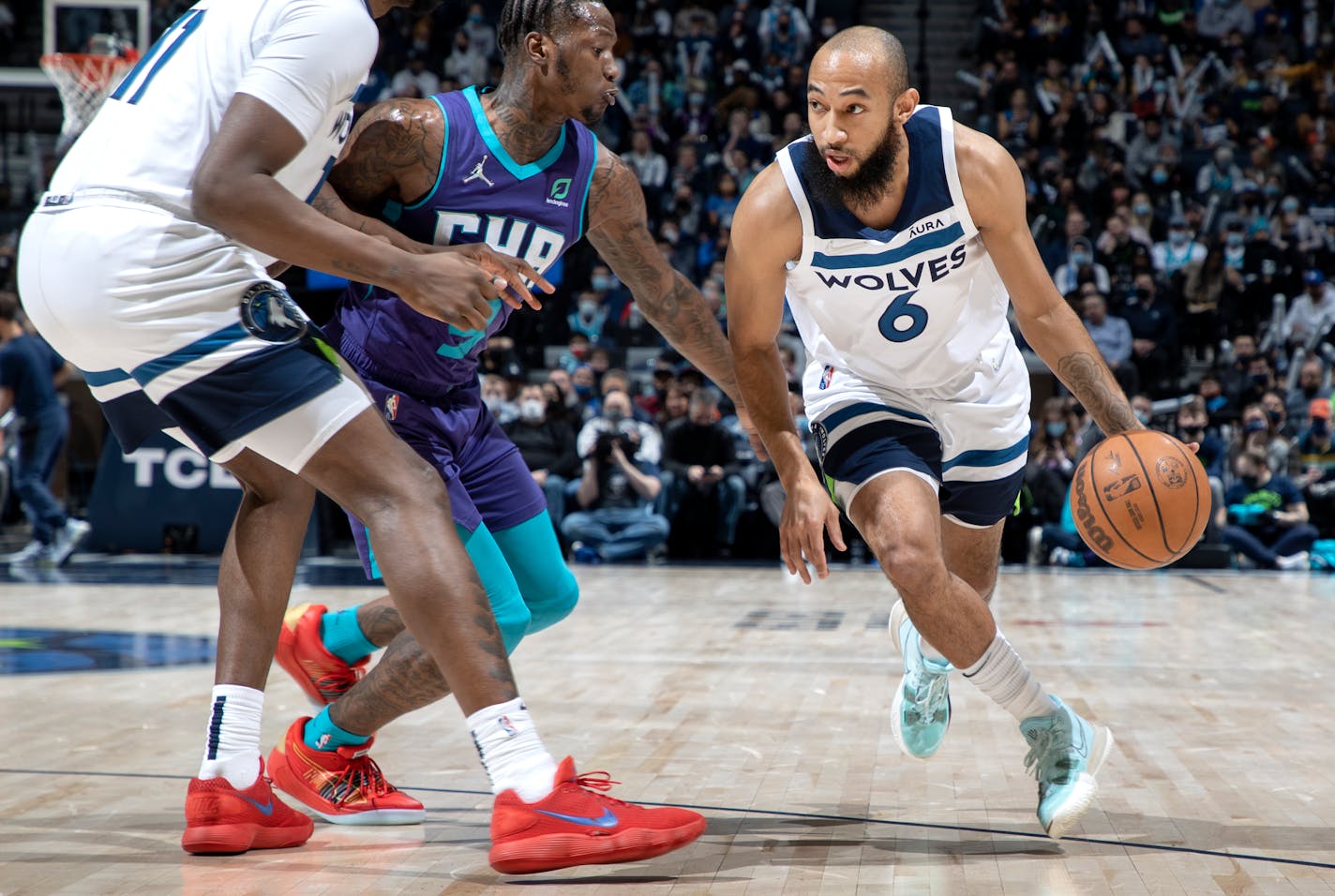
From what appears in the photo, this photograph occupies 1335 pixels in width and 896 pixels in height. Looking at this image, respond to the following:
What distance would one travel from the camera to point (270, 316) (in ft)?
8.86

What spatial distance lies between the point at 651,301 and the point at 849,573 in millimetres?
6889

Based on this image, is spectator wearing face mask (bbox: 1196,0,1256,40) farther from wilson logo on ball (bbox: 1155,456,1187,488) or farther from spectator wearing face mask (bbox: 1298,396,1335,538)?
wilson logo on ball (bbox: 1155,456,1187,488)

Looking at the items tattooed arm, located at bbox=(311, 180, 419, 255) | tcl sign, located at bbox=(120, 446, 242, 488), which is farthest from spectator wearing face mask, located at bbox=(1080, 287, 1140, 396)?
tattooed arm, located at bbox=(311, 180, 419, 255)

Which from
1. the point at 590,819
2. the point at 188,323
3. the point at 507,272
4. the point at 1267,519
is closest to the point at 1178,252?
the point at 1267,519

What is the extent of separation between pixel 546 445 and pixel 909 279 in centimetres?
818

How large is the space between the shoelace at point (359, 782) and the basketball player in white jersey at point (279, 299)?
769 mm

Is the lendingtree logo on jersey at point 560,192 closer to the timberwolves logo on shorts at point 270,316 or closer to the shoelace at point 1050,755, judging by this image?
the timberwolves logo on shorts at point 270,316

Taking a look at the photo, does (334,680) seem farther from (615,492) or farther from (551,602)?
(615,492)

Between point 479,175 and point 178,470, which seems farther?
point 178,470

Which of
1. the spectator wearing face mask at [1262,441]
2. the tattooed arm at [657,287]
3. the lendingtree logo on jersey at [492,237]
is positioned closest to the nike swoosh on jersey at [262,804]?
the lendingtree logo on jersey at [492,237]

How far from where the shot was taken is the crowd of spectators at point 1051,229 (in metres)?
11.3

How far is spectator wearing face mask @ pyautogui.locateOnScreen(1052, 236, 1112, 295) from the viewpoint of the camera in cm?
1391

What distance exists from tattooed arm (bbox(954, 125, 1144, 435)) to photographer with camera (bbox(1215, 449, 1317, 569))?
8.03 metres

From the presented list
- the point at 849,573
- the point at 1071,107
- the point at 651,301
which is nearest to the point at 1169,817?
the point at 651,301
